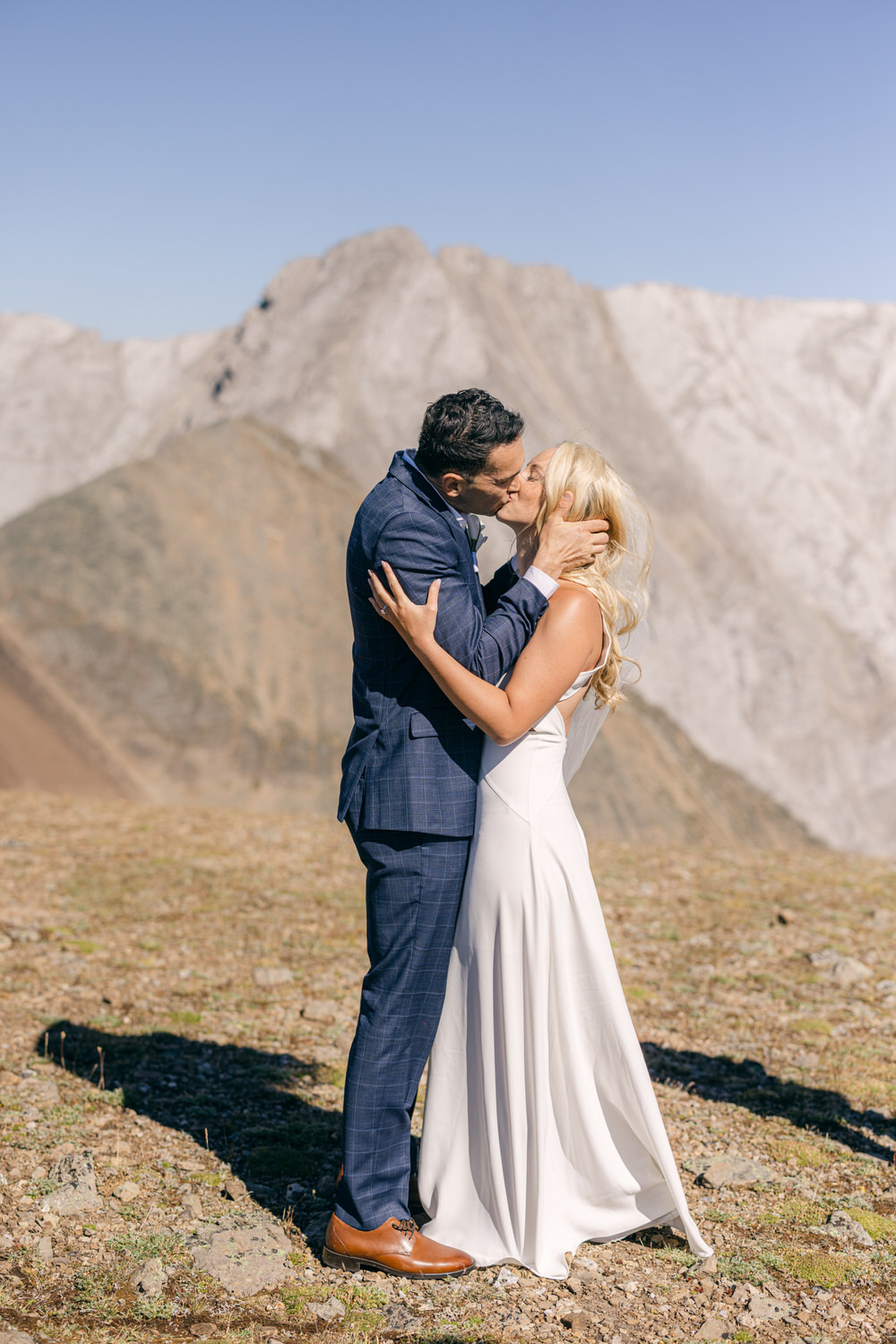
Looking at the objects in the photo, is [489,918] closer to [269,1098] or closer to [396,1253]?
[396,1253]

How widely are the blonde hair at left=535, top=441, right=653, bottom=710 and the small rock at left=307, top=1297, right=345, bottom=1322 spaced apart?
196 centimetres

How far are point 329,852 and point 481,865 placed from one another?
6861 mm

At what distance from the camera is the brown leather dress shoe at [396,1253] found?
128 inches

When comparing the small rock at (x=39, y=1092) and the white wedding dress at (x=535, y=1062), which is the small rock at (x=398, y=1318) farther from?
the small rock at (x=39, y=1092)

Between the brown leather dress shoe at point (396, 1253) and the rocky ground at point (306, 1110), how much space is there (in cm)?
5

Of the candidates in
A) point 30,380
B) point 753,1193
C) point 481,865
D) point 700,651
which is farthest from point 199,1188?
point 30,380

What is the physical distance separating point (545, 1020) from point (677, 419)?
46.2 m

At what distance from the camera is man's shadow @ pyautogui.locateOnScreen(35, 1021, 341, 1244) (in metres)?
3.94

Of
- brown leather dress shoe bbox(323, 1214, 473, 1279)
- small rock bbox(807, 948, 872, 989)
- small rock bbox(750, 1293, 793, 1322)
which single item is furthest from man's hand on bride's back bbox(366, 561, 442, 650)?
small rock bbox(807, 948, 872, 989)

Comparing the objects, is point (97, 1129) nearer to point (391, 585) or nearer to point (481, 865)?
point (481, 865)

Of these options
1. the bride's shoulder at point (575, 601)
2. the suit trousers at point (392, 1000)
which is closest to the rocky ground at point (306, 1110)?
the suit trousers at point (392, 1000)

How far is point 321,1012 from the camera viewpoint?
19.3 feet

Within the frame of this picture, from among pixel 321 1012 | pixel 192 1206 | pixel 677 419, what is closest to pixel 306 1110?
pixel 192 1206

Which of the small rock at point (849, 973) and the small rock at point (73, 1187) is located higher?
the small rock at point (849, 973)
